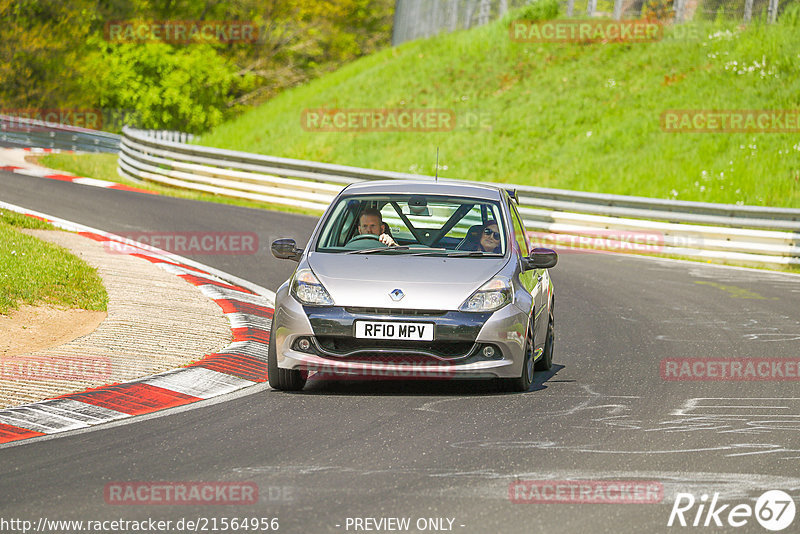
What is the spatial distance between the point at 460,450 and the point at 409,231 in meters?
3.46

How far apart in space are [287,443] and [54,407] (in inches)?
69.1

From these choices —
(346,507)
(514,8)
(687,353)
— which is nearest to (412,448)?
(346,507)

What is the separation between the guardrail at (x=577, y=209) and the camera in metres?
19.5

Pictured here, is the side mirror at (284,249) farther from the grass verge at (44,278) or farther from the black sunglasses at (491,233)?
the grass verge at (44,278)

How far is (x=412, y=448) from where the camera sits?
6707 millimetres

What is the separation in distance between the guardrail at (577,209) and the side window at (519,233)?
9.87 metres

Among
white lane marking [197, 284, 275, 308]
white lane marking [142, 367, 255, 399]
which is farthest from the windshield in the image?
white lane marking [197, 284, 275, 308]

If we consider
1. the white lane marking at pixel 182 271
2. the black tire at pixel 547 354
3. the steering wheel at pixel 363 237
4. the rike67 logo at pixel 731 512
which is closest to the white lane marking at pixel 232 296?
the white lane marking at pixel 182 271

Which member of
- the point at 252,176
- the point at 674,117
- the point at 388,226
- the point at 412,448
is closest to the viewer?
the point at 412,448

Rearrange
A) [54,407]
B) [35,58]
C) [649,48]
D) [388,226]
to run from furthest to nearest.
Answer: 1. [35,58]
2. [649,48]
3. [388,226]
4. [54,407]

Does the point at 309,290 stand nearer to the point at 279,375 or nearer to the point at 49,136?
the point at 279,375

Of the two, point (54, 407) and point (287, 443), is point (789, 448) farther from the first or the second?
point (54, 407)

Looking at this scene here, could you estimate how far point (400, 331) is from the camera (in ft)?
26.4

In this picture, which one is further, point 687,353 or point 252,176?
point 252,176
